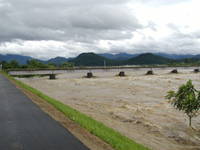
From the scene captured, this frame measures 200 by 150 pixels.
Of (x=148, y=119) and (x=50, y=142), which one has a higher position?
(x=50, y=142)

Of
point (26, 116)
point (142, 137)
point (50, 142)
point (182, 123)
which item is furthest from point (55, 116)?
point (182, 123)

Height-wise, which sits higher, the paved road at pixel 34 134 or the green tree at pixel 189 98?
the green tree at pixel 189 98

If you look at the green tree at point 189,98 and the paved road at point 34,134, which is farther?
the green tree at point 189,98

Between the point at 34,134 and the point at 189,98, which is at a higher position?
the point at 189,98

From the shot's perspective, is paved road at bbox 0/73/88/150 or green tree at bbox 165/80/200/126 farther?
green tree at bbox 165/80/200/126

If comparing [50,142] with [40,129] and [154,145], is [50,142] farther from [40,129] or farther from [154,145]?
[154,145]

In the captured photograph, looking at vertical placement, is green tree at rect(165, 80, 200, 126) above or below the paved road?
above

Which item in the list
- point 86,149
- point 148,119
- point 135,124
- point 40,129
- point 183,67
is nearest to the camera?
point 86,149

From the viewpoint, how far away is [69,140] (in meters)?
6.69

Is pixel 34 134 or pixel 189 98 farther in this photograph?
pixel 189 98

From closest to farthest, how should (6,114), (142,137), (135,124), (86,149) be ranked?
(86,149)
(142,137)
(6,114)
(135,124)

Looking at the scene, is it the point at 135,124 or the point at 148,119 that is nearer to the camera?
the point at 135,124

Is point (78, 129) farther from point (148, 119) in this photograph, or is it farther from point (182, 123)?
point (182, 123)

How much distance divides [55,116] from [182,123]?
776 cm
